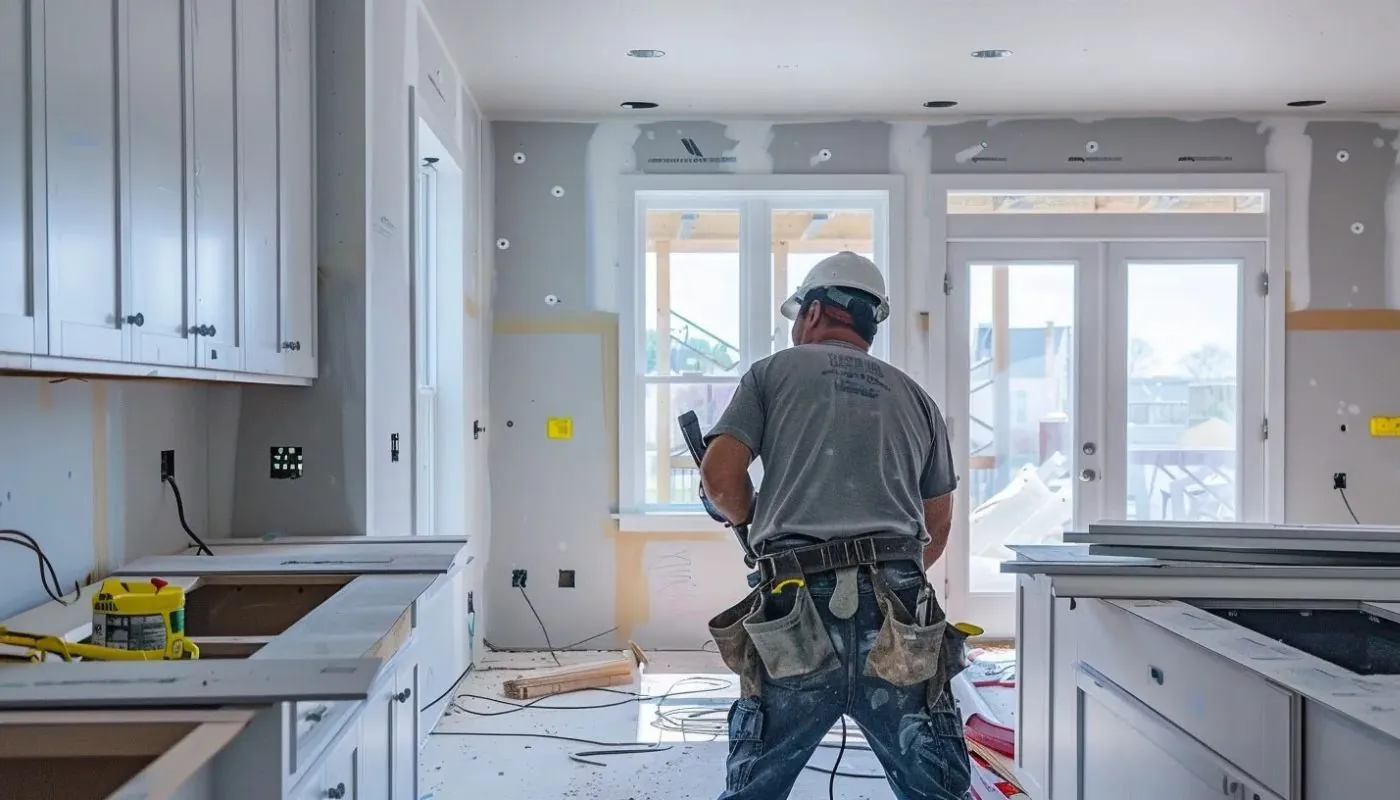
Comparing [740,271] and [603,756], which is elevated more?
[740,271]

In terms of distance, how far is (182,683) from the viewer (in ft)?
3.84

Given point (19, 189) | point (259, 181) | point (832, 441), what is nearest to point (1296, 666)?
point (832, 441)

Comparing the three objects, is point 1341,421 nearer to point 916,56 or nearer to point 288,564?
point 916,56

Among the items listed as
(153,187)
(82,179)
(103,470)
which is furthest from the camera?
(103,470)

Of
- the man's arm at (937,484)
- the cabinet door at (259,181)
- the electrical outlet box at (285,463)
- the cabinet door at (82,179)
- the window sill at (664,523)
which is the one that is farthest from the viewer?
the window sill at (664,523)

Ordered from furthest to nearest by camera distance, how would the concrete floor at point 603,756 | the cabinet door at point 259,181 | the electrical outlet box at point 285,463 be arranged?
1. the concrete floor at point 603,756
2. the electrical outlet box at point 285,463
3. the cabinet door at point 259,181

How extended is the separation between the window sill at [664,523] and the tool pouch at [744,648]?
2.51m

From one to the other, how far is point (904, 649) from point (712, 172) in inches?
123

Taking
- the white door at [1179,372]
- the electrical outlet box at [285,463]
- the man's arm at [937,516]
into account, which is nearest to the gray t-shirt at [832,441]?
the man's arm at [937,516]

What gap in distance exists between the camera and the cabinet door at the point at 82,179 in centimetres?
123

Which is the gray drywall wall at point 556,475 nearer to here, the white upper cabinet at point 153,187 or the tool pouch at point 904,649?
the white upper cabinet at point 153,187

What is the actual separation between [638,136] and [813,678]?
328 cm

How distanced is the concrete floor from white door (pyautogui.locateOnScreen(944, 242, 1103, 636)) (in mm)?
1516

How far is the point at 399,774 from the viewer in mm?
1882
